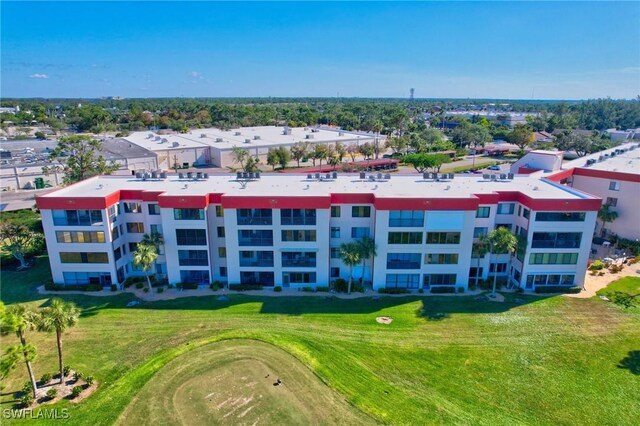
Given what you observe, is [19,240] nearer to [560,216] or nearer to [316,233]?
[316,233]

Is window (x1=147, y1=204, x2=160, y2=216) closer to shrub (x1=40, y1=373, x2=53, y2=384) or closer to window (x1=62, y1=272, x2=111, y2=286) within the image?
window (x1=62, y1=272, x2=111, y2=286)

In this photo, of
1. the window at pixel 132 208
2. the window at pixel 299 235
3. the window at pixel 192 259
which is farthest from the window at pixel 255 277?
the window at pixel 132 208

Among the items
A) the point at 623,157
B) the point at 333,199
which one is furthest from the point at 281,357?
the point at 623,157

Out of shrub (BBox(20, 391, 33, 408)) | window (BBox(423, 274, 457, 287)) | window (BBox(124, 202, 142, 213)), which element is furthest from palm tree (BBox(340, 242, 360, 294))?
shrub (BBox(20, 391, 33, 408))

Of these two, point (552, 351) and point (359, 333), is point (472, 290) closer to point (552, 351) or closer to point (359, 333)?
point (552, 351)

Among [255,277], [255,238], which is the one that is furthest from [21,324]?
[255,277]

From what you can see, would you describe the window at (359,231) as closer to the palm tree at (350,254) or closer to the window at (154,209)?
the palm tree at (350,254)
